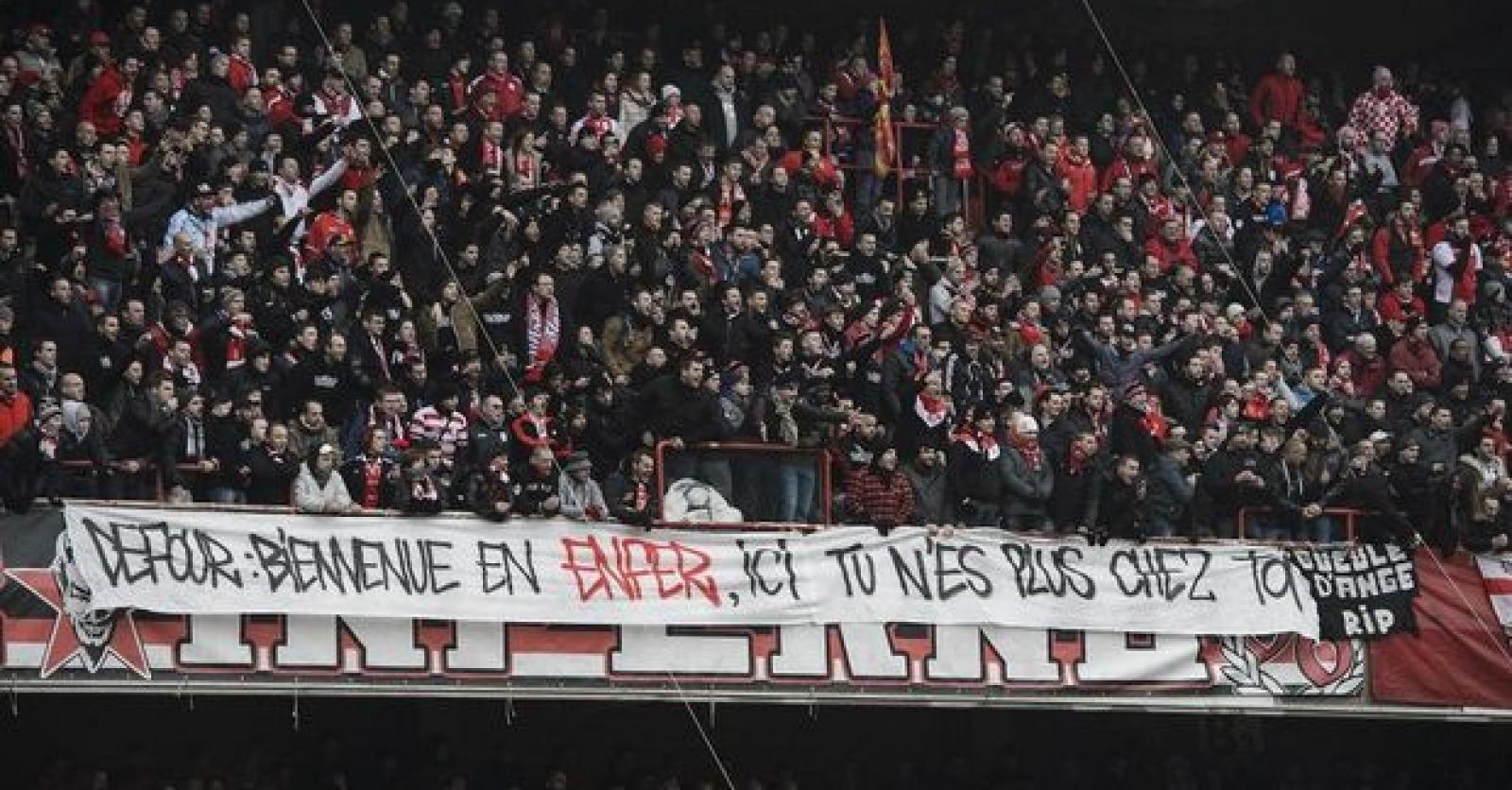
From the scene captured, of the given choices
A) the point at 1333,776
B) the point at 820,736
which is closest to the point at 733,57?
the point at 820,736

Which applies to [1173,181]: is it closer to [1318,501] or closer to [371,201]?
[1318,501]

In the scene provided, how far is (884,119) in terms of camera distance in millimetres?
28594

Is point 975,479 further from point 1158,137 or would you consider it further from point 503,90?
point 1158,137

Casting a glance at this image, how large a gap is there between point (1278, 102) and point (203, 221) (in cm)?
1162

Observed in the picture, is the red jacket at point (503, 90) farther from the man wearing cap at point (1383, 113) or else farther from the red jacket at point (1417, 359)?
the man wearing cap at point (1383, 113)

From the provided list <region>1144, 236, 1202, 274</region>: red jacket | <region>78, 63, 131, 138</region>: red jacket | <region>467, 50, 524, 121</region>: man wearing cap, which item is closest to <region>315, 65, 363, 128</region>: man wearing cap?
<region>467, 50, 524, 121</region>: man wearing cap

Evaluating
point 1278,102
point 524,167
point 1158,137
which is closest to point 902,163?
point 1158,137

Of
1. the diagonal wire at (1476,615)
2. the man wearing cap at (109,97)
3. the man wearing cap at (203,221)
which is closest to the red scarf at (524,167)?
the man wearing cap at (203,221)

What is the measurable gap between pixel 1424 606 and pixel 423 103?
8.43 m

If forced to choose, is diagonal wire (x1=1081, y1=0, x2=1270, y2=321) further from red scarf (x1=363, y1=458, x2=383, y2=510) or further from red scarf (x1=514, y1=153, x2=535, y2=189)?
red scarf (x1=363, y1=458, x2=383, y2=510)

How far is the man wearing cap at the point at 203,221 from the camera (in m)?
23.0

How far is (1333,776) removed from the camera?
2766 centimetres

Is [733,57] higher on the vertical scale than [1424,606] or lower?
higher

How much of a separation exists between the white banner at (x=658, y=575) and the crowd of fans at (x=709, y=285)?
10.7 inches
